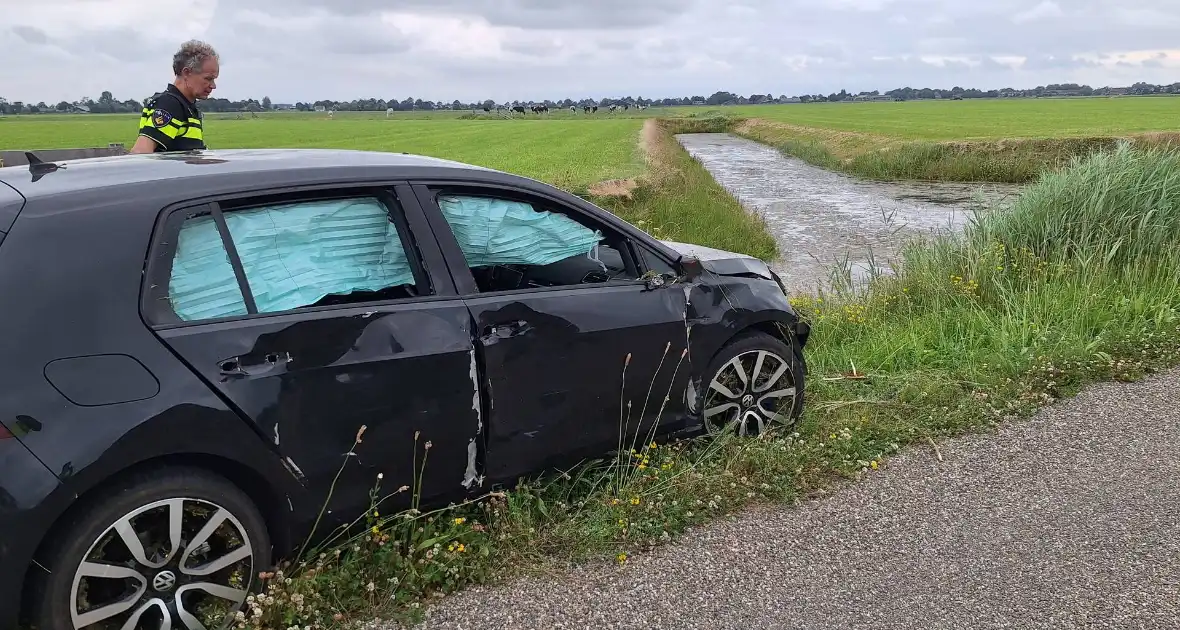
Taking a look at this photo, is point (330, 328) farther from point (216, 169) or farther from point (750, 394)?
point (750, 394)

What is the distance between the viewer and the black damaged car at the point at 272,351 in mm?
2594

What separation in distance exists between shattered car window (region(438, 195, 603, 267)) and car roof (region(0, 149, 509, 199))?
137 mm

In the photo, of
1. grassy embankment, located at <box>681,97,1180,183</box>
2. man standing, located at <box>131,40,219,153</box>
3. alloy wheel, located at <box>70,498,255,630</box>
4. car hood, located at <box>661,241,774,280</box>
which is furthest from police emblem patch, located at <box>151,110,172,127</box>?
grassy embankment, located at <box>681,97,1180,183</box>

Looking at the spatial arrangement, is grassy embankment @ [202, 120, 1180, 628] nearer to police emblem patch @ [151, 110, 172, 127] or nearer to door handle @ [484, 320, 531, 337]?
door handle @ [484, 320, 531, 337]

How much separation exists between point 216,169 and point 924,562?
322cm

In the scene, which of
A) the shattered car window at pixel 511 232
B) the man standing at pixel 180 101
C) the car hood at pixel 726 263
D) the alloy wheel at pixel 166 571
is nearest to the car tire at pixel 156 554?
the alloy wheel at pixel 166 571

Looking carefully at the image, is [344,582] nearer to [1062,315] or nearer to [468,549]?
[468,549]

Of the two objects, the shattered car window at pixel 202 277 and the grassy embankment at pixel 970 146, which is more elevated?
the shattered car window at pixel 202 277

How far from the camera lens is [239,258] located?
10.1 feet

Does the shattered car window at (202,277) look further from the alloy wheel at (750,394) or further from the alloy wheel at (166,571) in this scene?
the alloy wheel at (750,394)

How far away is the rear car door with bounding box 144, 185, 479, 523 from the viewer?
2916mm

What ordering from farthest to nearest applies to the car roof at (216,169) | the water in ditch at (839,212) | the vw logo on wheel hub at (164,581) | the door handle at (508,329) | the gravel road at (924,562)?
1. the water in ditch at (839,212)
2. the door handle at (508,329)
3. the gravel road at (924,562)
4. the car roof at (216,169)
5. the vw logo on wheel hub at (164,581)

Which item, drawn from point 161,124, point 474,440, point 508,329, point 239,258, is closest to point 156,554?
point 239,258

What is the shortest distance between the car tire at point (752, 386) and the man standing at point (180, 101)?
3.68 metres
